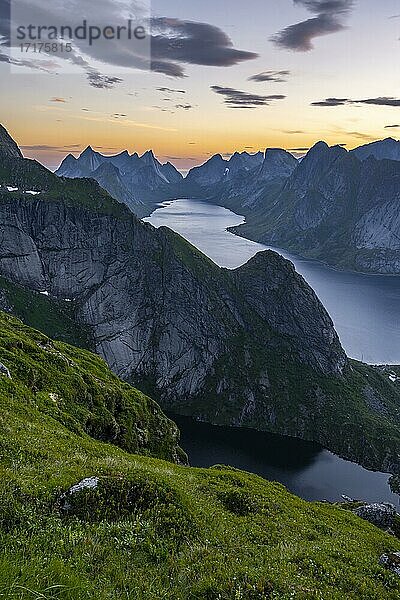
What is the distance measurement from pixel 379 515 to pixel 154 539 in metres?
28.0

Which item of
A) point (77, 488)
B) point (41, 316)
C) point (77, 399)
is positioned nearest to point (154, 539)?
point (77, 488)

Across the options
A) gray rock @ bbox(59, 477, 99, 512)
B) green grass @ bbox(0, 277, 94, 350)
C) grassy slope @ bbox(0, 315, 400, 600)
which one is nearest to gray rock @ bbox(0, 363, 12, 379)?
grassy slope @ bbox(0, 315, 400, 600)

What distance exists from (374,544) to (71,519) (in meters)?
18.6

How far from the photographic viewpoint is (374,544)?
1004 inches

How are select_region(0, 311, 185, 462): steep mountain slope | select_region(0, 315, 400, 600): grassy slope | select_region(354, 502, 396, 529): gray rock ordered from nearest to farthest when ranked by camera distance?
select_region(0, 315, 400, 600): grassy slope
select_region(354, 502, 396, 529): gray rock
select_region(0, 311, 185, 462): steep mountain slope

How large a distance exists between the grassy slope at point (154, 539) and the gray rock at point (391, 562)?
0.71m

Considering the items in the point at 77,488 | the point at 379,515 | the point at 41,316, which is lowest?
the point at 41,316

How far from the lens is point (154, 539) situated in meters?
16.7

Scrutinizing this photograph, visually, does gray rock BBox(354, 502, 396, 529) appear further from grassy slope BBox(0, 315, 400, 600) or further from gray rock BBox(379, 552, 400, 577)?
gray rock BBox(379, 552, 400, 577)

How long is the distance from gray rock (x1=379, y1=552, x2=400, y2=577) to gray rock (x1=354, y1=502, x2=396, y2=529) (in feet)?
56.5

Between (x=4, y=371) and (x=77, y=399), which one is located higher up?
(x=4, y=371)

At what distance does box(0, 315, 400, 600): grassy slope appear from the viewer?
13359 millimetres

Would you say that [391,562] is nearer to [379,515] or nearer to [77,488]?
[77,488]

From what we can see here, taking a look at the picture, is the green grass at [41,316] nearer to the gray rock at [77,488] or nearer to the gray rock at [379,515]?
the gray rock at [379,515]
